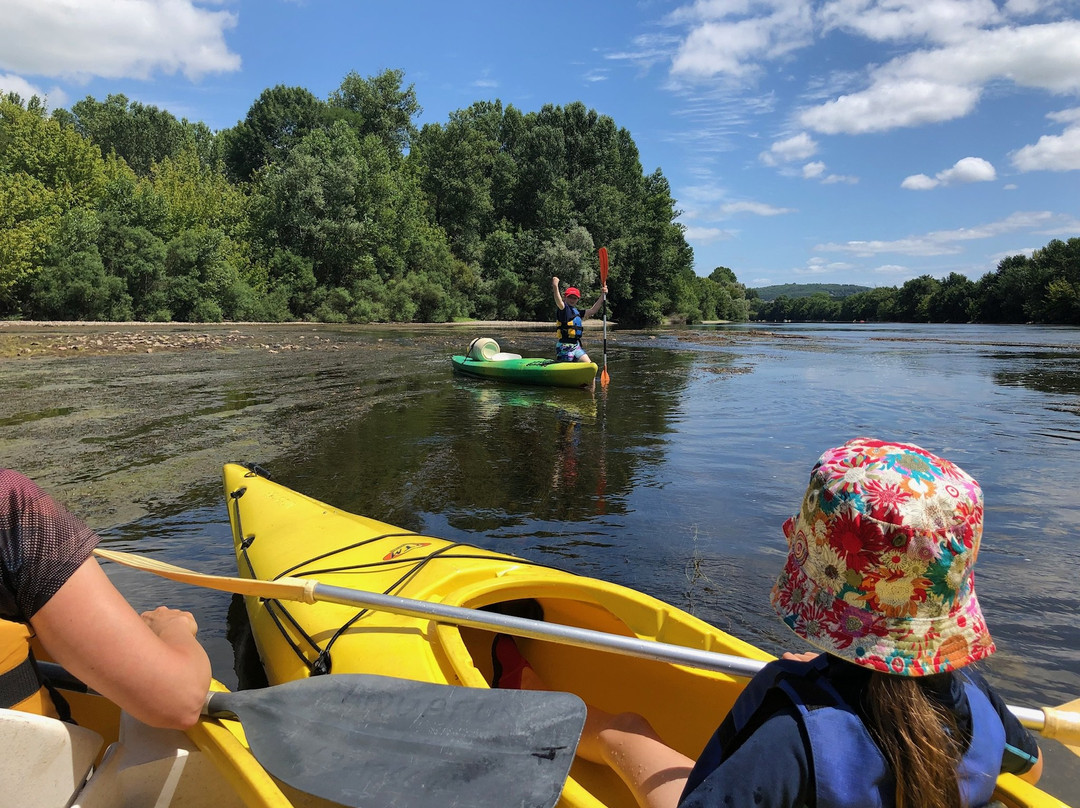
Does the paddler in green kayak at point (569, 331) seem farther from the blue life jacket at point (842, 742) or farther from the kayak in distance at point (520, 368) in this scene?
the blue life jacket at point (842, 742)

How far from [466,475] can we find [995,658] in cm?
431

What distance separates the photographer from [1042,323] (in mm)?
60625

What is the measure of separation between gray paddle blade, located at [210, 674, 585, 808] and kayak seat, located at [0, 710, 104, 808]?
34 centimetres

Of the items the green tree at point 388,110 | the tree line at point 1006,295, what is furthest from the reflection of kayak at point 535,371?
the tree line at point 1006,295

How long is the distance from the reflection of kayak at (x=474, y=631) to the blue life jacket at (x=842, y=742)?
65cm

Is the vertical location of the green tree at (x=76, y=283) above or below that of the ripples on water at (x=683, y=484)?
above

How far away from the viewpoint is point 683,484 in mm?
6344

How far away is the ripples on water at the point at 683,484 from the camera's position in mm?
3932

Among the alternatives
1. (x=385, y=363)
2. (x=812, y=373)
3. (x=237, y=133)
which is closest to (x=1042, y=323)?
(x=812, y=373)

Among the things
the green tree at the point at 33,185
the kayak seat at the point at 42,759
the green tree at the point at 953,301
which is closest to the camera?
the kayak seat at the point at 42,759

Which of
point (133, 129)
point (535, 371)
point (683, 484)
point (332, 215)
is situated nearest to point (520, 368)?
point (535, 371)

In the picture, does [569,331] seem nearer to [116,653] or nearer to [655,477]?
[655,477]

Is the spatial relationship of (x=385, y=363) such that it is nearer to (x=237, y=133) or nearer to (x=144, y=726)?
(x=144, y=726)

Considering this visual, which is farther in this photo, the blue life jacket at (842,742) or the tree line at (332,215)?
the tree line at (332,215)
